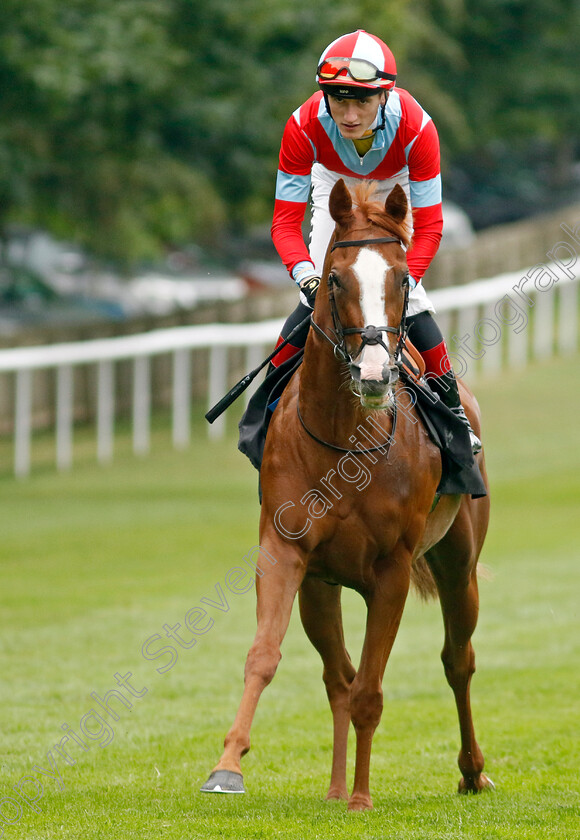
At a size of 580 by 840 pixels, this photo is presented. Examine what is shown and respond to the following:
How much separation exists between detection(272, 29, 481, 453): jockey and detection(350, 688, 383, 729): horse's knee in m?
1.55

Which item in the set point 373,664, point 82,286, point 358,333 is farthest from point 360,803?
point 82,286

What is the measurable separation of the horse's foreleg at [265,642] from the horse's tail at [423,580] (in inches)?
59.0

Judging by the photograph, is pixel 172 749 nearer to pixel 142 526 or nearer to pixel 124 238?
pixel 142 526

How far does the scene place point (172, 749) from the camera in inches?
271

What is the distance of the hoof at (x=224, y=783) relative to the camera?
4641 millimetres

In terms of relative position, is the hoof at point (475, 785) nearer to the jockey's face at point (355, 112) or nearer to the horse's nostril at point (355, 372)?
the horse's nostril at point (355, 372)

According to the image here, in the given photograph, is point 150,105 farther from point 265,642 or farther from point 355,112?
point 265,642

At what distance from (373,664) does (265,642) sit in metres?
0.60

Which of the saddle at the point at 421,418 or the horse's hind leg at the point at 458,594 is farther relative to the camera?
the horse's hind leg at the point at 458,594

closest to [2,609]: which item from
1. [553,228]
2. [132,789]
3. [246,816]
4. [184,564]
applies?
[184,564]

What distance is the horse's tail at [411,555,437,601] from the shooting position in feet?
22.0

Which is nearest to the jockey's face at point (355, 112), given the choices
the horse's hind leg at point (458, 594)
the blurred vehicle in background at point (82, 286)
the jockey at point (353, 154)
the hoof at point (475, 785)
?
the jockey at point (353, 154)

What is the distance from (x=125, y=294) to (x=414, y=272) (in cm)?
2697

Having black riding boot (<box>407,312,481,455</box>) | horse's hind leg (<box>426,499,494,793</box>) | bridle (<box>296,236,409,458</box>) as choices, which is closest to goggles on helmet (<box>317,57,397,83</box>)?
bridle (<box>296,236,409,458</box>)
